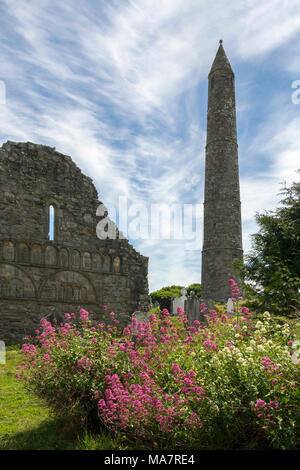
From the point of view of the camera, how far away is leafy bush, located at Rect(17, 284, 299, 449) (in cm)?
410

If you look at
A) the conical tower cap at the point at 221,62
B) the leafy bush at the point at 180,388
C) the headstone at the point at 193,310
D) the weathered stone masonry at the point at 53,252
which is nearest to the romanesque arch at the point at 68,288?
the weathered stone masonry at the point at 53,252

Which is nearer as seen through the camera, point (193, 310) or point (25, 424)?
point (25, 424)

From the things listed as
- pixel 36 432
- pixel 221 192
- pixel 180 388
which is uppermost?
pixel 221 192

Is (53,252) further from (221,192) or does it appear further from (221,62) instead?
(221,62)

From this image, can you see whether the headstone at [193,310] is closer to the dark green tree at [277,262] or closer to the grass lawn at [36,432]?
the dark green tree at [277,262]

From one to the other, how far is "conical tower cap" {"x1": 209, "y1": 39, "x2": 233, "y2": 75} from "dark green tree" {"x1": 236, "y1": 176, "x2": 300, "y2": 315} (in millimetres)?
15953

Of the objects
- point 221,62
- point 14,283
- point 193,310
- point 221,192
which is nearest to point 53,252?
point 14,283

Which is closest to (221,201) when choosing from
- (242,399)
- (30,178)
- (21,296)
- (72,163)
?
(72,163)

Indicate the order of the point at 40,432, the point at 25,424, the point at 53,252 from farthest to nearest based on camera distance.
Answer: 1. the point at 53,252
2. the point at 25,424
3. the point at 40,432

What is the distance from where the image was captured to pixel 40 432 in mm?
5406

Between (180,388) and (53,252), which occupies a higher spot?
(53,252)

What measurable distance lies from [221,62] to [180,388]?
86.8 feet
